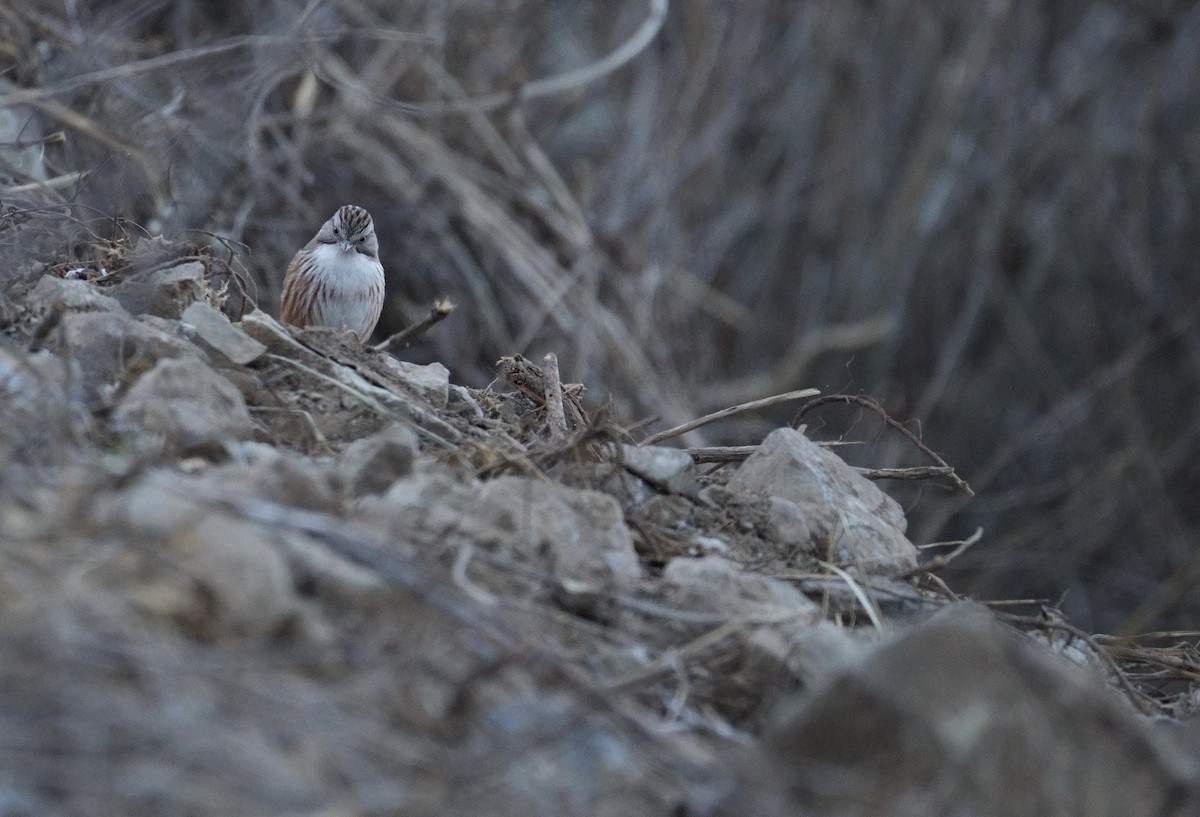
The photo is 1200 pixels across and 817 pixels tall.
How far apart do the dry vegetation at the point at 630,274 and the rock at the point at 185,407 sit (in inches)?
2.5

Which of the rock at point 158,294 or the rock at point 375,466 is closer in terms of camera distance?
the rock at point 375,466

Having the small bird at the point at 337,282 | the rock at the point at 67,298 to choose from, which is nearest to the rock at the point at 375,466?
the rock at the point at 67,298

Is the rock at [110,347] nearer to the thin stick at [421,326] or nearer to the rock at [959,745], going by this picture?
the thin stick at [421,326]

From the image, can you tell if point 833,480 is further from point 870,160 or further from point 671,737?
point 870,160

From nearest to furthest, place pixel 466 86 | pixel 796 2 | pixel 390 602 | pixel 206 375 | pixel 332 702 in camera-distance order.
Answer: pixel 332 702
pixel 390 602
pixel 206 375
pixel 466 86
pixel 796 2

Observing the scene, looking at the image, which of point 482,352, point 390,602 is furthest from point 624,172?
point 390,602

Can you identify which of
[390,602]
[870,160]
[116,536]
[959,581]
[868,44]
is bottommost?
[959,581]

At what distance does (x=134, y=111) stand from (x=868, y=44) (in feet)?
20.3

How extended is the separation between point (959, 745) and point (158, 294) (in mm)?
2378

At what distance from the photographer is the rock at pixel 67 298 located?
379cm

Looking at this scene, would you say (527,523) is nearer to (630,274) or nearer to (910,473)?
(910,473)

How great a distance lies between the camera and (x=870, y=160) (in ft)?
37.6

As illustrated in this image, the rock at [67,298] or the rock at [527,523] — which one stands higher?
the rock at [67,298]

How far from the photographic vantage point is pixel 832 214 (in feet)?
37.9
